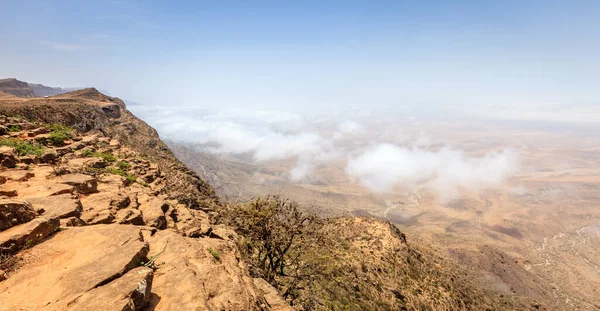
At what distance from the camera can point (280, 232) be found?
77.2ft

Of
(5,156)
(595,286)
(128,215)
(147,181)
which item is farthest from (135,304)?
(595,286)

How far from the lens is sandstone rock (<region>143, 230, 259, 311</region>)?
9.54 m

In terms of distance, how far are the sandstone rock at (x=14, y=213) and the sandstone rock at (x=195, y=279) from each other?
4.71m

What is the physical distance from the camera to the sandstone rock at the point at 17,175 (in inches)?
620

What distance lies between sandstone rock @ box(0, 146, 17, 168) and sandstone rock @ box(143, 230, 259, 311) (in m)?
12.6

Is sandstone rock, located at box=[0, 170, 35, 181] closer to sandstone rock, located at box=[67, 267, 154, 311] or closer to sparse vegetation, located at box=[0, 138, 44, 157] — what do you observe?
sparse vegetation, located at box=[0, 138, 44, 157]

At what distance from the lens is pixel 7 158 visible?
688 inches

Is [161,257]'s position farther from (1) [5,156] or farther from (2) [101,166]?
(2) [101,166]

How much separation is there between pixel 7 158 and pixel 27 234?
38.1 ft

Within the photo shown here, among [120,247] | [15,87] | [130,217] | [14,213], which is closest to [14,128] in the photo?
[130,217]

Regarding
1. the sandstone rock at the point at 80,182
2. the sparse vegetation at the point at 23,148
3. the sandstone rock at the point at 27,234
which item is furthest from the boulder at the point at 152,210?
the sparse vegetation at the point at 23,148

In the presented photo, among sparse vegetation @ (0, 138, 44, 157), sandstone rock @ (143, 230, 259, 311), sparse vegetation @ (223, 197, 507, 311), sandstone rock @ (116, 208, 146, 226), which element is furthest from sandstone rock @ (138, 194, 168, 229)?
sparse vegetation @ (0, 138, 44, 157)

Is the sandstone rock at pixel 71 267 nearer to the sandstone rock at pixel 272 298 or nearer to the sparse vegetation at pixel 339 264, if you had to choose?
the sandstone rock at pixel 272 298

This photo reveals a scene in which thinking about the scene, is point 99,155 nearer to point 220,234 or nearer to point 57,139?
point 57,139
